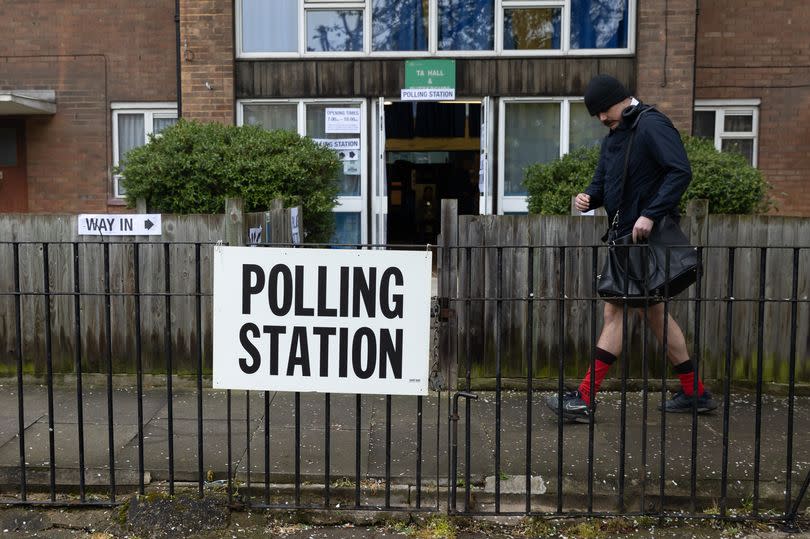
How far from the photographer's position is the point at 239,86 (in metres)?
10.8

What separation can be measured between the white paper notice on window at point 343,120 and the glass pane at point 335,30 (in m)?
0.88

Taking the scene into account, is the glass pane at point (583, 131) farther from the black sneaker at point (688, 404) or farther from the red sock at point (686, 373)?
the red sock at point (686, 373)

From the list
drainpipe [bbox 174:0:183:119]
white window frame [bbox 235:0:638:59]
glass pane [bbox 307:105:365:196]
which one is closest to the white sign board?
drainpipe [bbox 174:0:183:119]

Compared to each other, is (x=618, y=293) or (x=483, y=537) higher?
(x=618, y=293)

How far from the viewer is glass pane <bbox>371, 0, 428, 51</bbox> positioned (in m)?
10.8

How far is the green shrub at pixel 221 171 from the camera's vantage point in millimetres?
7375

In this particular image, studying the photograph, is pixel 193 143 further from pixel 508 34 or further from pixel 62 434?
pixel 508 34

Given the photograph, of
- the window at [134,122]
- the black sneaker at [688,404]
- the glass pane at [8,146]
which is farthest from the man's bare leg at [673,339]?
the glass pane at [8,146]

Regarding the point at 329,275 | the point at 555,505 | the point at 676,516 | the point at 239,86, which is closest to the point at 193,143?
the point at 239,86

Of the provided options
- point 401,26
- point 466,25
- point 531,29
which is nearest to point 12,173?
point 401,26

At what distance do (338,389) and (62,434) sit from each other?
2.33 metres

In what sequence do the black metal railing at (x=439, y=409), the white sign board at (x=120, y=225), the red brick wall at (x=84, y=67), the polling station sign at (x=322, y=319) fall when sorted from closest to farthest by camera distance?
the polling station sign at (x=322, y=319)
the black metal railing at (x=439, y=409)
the white sign board at (x=120, y=225)
the red brick wall at (x=84, y=67)

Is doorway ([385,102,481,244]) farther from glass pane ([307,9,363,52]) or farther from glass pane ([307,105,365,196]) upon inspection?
glass pane ([307,9,363,52])

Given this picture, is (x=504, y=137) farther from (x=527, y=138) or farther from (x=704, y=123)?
(x=704, y=123)
